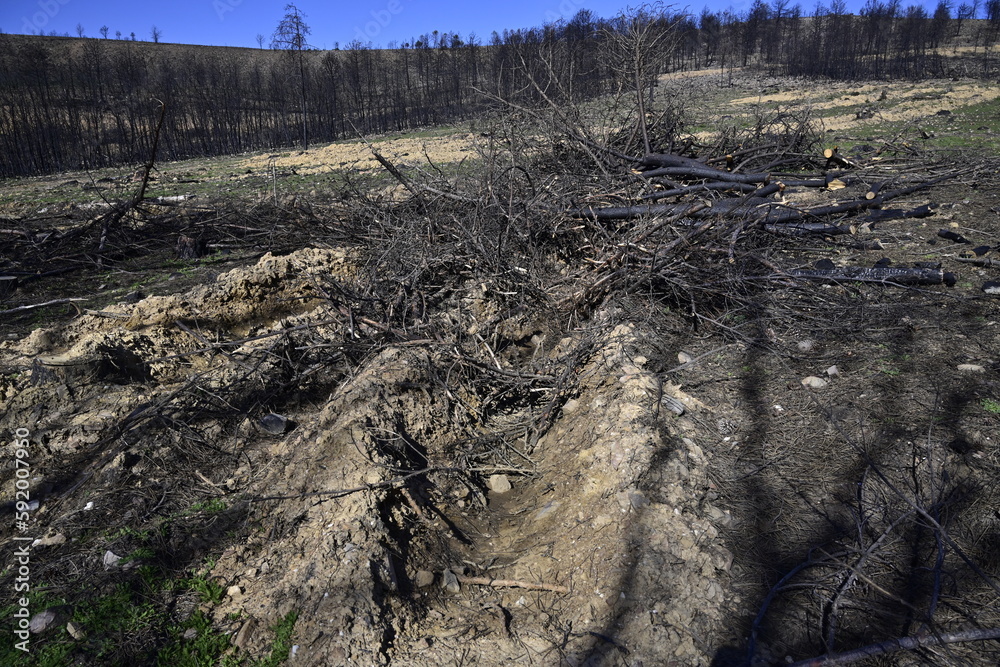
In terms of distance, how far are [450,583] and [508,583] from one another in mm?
269

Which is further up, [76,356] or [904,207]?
[904,207]

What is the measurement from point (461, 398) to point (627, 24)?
608 centimetres

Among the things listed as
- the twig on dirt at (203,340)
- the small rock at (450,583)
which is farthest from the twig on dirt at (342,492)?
the twig on dirt at (203,340)

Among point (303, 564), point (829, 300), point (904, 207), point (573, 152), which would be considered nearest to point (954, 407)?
point (829, 300)

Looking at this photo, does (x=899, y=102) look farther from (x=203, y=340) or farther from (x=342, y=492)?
(x=342, y=492)

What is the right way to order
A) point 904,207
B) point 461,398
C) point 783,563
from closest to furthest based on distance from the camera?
1. point 783,563
2. point 461,398
3. point 904,207

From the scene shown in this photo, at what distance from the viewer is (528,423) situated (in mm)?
3764

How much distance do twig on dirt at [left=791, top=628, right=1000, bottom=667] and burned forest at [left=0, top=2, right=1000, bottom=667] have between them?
13mm

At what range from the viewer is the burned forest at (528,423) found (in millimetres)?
2254

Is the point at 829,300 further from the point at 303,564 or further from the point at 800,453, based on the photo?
the point at 303,564

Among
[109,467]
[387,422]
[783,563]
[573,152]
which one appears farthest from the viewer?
[573,152]

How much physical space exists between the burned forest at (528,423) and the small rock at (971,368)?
1.3 inches

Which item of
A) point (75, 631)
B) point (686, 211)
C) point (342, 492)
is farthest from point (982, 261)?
point (75, 631)

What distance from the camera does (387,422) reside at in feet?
11.2
